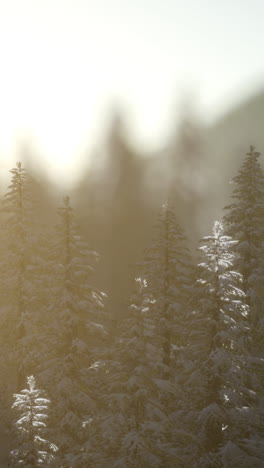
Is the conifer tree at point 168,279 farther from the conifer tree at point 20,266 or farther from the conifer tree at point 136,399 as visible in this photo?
the conifer tree at point 136,399

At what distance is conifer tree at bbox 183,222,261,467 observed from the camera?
635 inches

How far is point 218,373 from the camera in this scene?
16.2 m

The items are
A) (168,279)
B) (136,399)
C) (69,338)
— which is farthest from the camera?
(168,279)

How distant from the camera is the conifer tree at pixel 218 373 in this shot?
16.1 meters

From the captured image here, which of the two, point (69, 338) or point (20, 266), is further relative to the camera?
point (20, 266)

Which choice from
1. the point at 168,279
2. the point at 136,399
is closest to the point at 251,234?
the point at 168,279

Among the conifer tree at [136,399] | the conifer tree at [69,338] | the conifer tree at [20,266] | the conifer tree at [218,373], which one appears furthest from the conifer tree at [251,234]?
the conifer tree at [20,266]

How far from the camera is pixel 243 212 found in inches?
858

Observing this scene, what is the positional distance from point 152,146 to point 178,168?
20.7ft

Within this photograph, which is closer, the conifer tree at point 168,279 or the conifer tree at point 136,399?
the conifer tree at point 136,399

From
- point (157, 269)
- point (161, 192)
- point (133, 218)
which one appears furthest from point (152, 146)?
point (157, 269)

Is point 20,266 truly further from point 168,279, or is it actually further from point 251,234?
point 251,234

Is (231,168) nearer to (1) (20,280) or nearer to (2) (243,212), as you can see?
(2) (243,212)

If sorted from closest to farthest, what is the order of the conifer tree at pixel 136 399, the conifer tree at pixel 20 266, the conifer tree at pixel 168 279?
the conifer tree at pixel 136 399, the conifer tree at pixel 168 279, the conifer tree at pixel 20 266
